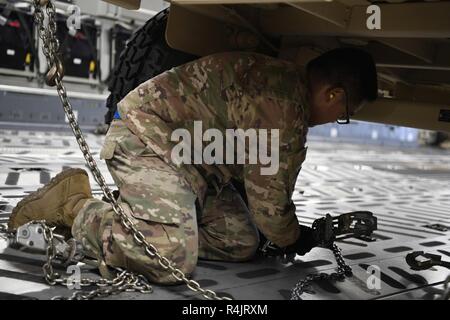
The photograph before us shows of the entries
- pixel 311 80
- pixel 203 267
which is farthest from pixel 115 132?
pixel 311 80

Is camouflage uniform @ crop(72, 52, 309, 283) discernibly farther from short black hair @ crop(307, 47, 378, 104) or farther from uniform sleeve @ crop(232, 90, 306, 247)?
short black hair @ crop(307, 47, 378, 104)

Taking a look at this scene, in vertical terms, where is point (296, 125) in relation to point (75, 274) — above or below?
above

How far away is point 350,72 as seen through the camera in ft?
7.01

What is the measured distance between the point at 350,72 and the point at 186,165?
0.74 meters

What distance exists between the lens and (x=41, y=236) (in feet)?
6.98

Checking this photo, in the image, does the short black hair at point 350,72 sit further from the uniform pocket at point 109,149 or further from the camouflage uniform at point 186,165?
the uniform pocket at point 109,149

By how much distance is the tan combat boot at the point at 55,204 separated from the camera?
2.45m

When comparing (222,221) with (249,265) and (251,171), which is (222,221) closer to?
(249,265)

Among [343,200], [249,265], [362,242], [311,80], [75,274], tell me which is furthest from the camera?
[343,200]

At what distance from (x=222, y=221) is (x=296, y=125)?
589 mm

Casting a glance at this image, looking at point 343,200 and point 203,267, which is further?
point 343,200

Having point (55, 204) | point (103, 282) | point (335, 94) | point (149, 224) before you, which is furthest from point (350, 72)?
point (55, 204)

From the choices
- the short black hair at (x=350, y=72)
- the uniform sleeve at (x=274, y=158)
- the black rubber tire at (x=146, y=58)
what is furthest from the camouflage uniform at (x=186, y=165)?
the black rubber tire at (x=146, y=58)

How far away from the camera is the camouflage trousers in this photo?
2.04 metres
